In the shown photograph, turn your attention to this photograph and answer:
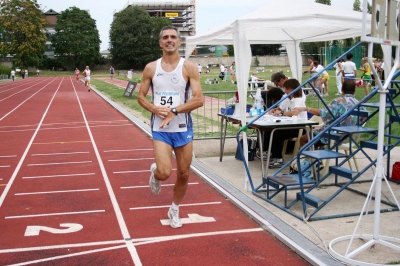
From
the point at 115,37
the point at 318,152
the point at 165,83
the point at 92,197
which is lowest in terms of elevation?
the point at 92,197

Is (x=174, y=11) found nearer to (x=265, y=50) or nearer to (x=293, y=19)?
(x=265, y=50)

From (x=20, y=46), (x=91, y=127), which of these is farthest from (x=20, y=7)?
(x=91, y=127)

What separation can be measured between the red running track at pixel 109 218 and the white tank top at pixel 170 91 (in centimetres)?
119

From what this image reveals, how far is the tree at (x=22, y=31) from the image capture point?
90188 millimetres

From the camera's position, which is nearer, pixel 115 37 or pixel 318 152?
pixel 318 152

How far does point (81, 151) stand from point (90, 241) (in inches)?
236

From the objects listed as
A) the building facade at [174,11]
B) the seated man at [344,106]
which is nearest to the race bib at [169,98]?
the seated man at [344,106]

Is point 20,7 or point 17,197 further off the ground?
point 20,7

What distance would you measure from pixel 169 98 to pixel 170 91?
0.25 ft

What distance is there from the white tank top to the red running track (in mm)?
1187

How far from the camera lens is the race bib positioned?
5316 mm

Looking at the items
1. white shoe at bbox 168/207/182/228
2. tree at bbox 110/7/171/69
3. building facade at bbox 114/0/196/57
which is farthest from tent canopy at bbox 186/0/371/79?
building facade at bbox 114/0/196/57

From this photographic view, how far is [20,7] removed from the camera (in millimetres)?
91812

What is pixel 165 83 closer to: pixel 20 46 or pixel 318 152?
pixel 318 152
